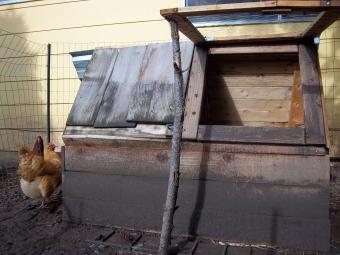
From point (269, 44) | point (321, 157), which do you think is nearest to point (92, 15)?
point (269, 44)

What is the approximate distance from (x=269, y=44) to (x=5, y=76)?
248 inches

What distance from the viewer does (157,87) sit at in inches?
157

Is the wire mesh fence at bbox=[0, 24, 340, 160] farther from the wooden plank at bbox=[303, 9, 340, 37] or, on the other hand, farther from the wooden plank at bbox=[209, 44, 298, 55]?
the wooden plank at bbox=[303, 9, 340, 37]

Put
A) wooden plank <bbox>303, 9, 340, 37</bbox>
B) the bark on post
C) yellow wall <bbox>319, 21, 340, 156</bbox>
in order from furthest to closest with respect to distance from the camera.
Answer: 1. yellow wall <bbox>319, 21, 340, 156</bbox>
2. the bark on post
3. wooden plank <bbox>303, 9, 340, 37</bbox>

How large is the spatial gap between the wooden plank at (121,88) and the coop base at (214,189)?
0.26 metres

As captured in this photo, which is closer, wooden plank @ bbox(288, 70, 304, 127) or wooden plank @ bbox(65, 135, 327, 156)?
wooden plank @ bbox(65, 135, 327, 156)

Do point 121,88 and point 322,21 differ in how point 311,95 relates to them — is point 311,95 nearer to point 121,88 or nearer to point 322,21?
point 322,21

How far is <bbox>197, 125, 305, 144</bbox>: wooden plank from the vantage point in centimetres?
331

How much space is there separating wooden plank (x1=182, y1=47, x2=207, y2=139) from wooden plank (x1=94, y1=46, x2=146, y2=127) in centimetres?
56

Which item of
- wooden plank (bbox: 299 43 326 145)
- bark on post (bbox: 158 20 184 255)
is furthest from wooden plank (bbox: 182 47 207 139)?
wooden plank (bbox: 299 43 326 145)

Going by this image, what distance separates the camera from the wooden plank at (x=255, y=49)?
147 inches

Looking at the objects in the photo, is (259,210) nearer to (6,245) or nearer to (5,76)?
(6,245)

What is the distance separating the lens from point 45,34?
760 centimetres

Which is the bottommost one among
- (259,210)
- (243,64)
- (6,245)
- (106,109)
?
(6,245)
